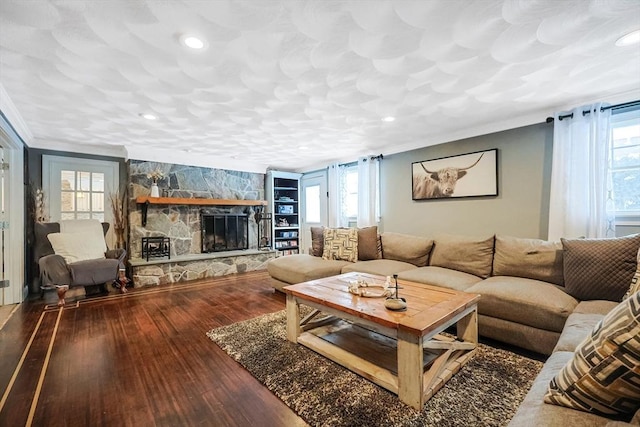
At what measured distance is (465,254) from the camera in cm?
300

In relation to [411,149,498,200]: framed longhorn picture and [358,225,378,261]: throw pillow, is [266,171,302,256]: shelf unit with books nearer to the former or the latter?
[358,225,378,261]: throw pillow

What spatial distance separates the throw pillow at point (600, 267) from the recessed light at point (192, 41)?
3070 mm

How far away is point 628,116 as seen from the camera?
275 centimetres

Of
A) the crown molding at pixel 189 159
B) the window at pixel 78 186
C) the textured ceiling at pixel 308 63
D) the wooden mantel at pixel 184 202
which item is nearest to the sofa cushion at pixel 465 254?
the textured ceiling at pixel 308 63

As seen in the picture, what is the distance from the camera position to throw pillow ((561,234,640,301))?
199 cm

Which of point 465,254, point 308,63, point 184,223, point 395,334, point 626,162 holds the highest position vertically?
point 308,63

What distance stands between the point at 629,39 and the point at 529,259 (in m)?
1.72

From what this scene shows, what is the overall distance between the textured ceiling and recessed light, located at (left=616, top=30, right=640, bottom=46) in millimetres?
47

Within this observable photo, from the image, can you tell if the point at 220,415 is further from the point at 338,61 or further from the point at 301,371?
the point at 338,61

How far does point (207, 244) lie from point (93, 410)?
3.90m

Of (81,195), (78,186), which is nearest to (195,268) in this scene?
(81,195)

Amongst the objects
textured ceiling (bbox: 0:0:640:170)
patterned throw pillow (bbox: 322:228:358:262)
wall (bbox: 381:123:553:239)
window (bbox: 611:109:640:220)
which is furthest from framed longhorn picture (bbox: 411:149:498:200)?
patterned throw pillow (bbox: 322:228:358:262)

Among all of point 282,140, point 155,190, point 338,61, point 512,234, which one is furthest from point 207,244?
point 512,234

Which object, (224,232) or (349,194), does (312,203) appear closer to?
(349,194)
